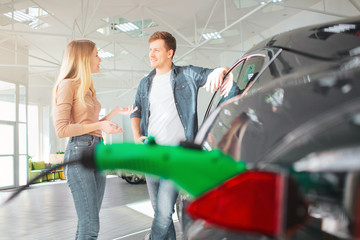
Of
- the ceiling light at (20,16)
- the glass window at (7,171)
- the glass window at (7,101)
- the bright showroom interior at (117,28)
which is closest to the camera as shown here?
the bright showroom interior at (117,28)

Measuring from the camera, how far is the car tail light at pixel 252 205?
46cm

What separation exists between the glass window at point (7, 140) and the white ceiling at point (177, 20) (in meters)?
2.39

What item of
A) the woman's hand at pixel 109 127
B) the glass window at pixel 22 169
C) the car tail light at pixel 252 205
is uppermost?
the woman's hand at pixel 109 127

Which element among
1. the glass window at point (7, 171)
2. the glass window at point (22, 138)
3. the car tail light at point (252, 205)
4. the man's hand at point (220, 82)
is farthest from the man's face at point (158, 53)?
the glass window at point (22, 138)

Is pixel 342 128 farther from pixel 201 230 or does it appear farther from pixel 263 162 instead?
pixel 201 230

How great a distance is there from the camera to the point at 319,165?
500 millimetres

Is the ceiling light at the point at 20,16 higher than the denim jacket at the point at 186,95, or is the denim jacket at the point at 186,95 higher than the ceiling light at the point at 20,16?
the ceiling light at the point at 20,16

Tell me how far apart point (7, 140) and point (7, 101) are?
4.94 ft

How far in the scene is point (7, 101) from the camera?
38.4ft

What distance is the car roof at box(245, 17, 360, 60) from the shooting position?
116 centimetres

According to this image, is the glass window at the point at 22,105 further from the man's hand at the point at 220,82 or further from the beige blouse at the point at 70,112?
the man's hand at the point at 220,82

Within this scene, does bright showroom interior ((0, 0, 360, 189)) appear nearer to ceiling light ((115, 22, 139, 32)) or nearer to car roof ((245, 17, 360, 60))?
ceiling light ((115, 22, 139, 32))

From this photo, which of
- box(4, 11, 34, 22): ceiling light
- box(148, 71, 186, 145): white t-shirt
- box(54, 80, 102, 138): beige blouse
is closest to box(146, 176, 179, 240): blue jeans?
box(148, 71, 186, 145): white t-shirt

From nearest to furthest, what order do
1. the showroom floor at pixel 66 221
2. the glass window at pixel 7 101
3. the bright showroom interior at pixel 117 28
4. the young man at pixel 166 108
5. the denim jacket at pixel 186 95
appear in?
the young man at pixel 166 108 → the denim jacket at pixel 186 95 → the showroom floor at pixel 66 221 → the bright showroom interior at pixel 117 28 → the glass window at pixel 7 101
